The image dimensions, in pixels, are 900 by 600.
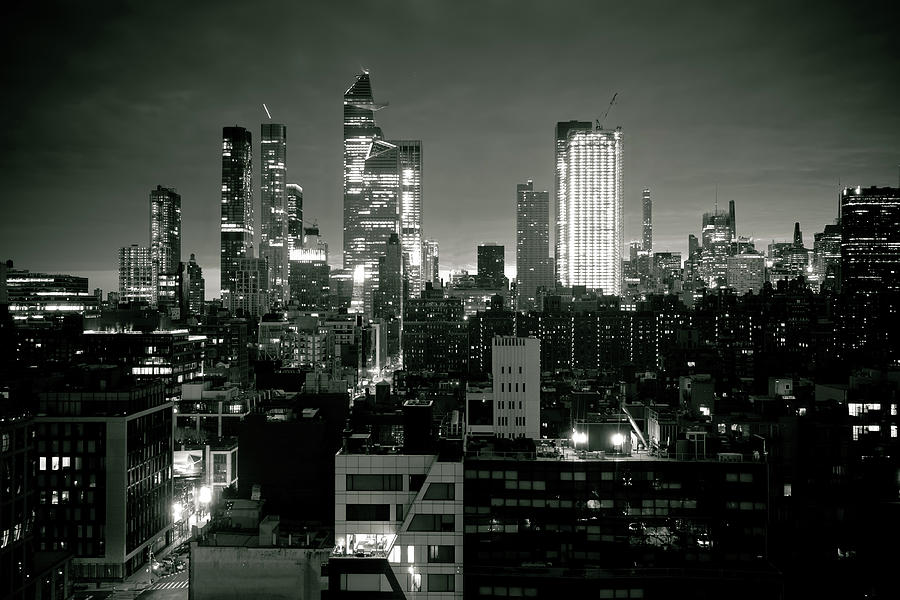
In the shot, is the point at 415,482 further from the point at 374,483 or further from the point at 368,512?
the point at 368,512

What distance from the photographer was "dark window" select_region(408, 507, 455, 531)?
35438 millimetres

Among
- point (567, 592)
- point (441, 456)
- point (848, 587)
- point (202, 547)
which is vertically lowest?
point (848, 587)

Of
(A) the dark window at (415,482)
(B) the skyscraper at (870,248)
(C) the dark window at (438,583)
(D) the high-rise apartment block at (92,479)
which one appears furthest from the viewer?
(B) the skyscraper at (870,248)

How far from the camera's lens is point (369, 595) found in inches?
1228

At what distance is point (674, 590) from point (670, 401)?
6146 cm

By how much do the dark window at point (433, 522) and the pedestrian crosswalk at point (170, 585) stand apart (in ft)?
93.6

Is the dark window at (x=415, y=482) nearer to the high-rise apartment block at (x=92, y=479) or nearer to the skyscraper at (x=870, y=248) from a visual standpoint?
the high-rise apartment block at (x=92, y=479)

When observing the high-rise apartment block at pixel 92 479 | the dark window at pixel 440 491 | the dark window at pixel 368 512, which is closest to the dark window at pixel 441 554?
the dark window at pixel 440 491

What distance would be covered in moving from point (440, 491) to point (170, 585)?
104 ft

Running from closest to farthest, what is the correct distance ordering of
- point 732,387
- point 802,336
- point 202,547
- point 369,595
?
point 369,595 < point 202,547 < point 732,387 < point 802,336

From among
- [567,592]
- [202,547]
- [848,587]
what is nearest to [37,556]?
[202,547]

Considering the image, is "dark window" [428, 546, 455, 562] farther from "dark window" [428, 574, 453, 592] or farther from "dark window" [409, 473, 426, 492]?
"dark window" [409, 473, 426, 492]

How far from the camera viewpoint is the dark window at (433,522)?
3544cm

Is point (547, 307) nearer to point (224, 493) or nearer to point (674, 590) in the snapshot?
point (224, 493)
